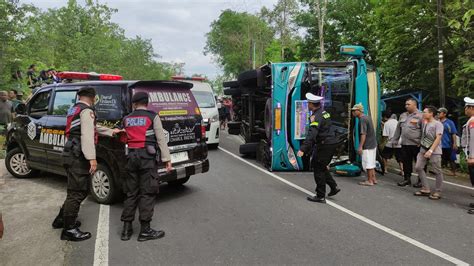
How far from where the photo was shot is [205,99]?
1286 cm

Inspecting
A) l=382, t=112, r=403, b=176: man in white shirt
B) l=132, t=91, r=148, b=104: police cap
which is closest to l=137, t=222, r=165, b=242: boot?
l=132, t=91, r=148, b=104: police cap

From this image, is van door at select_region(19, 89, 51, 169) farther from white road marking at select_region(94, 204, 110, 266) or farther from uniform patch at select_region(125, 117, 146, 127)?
uniform patch at select_region(125, 117, 146, 127)

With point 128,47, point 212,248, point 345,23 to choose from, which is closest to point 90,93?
point 212,248

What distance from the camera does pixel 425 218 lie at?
5449 mm

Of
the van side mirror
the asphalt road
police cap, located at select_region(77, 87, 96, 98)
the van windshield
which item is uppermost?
the van windshield

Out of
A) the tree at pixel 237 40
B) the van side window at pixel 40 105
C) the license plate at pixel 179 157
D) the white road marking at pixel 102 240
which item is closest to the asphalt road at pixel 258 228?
the white road marking at pixel 102 240

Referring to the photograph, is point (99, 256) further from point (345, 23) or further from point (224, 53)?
point (224, 53)

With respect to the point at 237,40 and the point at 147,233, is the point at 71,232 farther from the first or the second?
the point at 237,40

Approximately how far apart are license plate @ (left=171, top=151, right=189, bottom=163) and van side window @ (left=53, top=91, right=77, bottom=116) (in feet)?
6.84

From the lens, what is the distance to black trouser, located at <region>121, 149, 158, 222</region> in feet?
15.0

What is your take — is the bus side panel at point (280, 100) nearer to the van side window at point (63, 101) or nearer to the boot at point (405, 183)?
the boot at point (405, 183)

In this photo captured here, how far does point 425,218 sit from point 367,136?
2592 millimetres

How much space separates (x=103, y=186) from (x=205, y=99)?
7.34 meters

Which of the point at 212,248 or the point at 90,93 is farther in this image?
the point at 90,93
